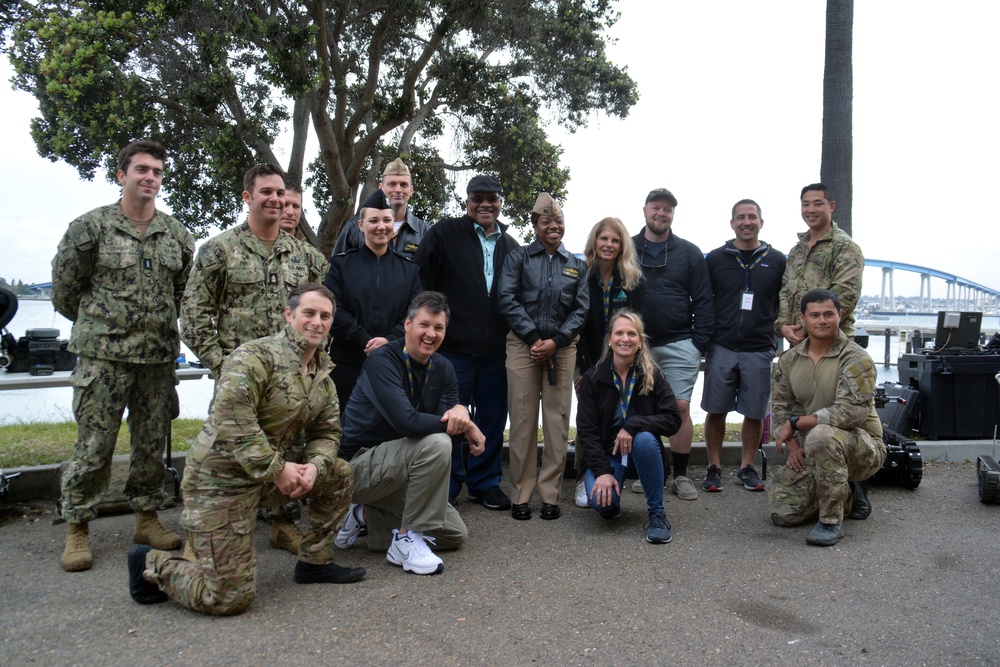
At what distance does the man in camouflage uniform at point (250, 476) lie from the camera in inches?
126

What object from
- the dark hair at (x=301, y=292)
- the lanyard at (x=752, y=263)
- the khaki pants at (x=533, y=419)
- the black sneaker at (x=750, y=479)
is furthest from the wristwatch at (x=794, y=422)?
the dark hair at (x=301, y=292)

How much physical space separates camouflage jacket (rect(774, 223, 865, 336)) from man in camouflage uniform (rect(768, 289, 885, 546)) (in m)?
0.53

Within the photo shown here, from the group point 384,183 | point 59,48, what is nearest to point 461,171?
point 59,48

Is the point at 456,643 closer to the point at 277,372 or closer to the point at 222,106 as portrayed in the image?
the point at 277,372

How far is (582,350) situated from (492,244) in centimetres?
99

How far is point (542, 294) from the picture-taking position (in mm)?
4914

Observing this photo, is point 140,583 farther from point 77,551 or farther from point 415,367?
point 415,367

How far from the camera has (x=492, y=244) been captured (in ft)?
17.1

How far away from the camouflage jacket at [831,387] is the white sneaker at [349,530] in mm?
2697

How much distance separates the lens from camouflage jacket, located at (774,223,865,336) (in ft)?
17.1

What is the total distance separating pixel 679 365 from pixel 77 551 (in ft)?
12.7

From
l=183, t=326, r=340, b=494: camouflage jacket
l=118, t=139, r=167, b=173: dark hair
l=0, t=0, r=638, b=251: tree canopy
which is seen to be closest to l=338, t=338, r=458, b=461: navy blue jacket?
l=183, t=326, r=340, b=494: camouflage jacket

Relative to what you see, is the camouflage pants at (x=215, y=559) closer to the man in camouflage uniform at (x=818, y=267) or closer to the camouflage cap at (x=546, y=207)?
the camouflage cap at (x=546, y=207)

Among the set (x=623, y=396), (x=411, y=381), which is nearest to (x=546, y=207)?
(x=623, y=396)
